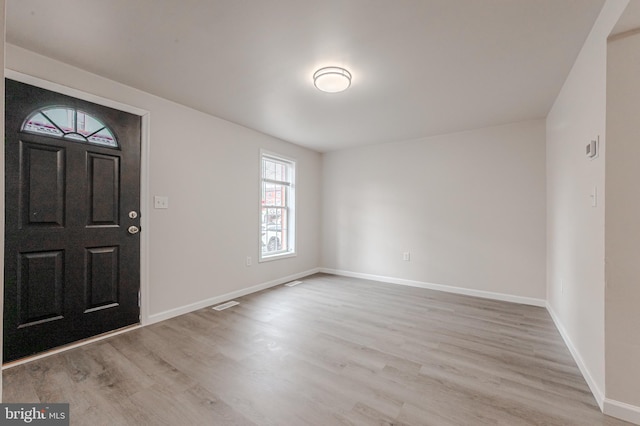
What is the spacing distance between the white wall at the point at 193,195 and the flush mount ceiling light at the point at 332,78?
5.61 feet

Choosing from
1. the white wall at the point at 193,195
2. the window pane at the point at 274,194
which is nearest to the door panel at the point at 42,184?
the white wall at the point at 193,195

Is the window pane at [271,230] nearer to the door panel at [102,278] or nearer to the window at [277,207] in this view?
the window at [277,207]

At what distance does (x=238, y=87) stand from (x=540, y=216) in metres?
3.97

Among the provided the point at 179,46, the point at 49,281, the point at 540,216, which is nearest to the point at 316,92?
the point at 179,46

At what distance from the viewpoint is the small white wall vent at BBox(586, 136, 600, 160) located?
1779 mm

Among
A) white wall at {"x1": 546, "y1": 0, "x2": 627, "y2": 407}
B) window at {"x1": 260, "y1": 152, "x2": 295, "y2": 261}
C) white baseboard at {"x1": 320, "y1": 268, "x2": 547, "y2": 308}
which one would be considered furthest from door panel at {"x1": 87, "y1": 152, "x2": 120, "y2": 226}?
white wall at {"x1": 546, "y1": 0, "x2": 627, "y2": 407}

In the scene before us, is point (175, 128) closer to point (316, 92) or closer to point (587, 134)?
point (316, 92)

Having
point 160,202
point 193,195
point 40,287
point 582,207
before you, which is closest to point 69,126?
point 160,202

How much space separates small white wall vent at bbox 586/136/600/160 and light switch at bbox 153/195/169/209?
12.2ft

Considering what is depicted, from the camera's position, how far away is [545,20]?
181 cm

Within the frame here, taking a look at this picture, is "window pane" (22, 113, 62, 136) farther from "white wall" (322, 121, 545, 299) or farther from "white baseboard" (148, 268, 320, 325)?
"white wall" (322, 121, 545, 299)

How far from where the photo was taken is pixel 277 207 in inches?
186

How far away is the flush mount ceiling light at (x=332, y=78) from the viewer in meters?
2.38

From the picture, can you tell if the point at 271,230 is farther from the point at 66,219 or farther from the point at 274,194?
the point at 66,219
